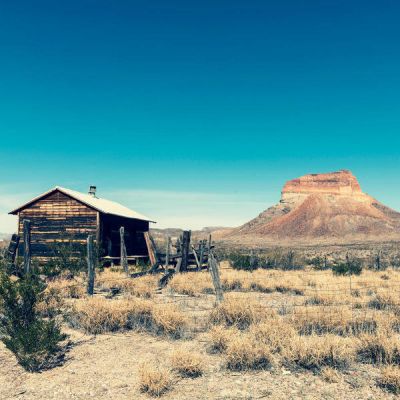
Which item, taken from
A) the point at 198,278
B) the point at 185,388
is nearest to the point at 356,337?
the point at 185,388

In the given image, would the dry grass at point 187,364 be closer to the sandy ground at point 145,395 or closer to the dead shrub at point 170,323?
the sandy ground at point 145,395

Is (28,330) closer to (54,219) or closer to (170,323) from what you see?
(170,323)

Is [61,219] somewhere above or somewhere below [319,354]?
above

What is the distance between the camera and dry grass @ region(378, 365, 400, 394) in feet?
16.2

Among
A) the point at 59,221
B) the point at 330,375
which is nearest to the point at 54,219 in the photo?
the point at 59,221

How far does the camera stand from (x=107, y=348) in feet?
22.2

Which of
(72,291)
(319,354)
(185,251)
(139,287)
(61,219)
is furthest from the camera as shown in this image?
(61,219)

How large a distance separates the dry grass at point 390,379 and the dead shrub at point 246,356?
5.33ft

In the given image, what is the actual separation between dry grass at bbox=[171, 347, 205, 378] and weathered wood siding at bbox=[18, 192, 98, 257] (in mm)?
15016

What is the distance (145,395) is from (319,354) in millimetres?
2771

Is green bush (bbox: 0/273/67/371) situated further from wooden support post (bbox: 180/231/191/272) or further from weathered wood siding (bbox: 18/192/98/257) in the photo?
weathered wood siding (bbox: 18/192/98/257)

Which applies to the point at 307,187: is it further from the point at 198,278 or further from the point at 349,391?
the point at 349,391

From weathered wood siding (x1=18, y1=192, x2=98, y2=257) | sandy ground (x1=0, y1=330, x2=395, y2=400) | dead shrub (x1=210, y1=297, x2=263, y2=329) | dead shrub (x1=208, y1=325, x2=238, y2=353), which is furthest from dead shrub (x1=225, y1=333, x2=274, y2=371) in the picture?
weathered wood siding (x1=18, y1=192, x2=98, y2=257)

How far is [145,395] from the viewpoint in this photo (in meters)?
4.95
